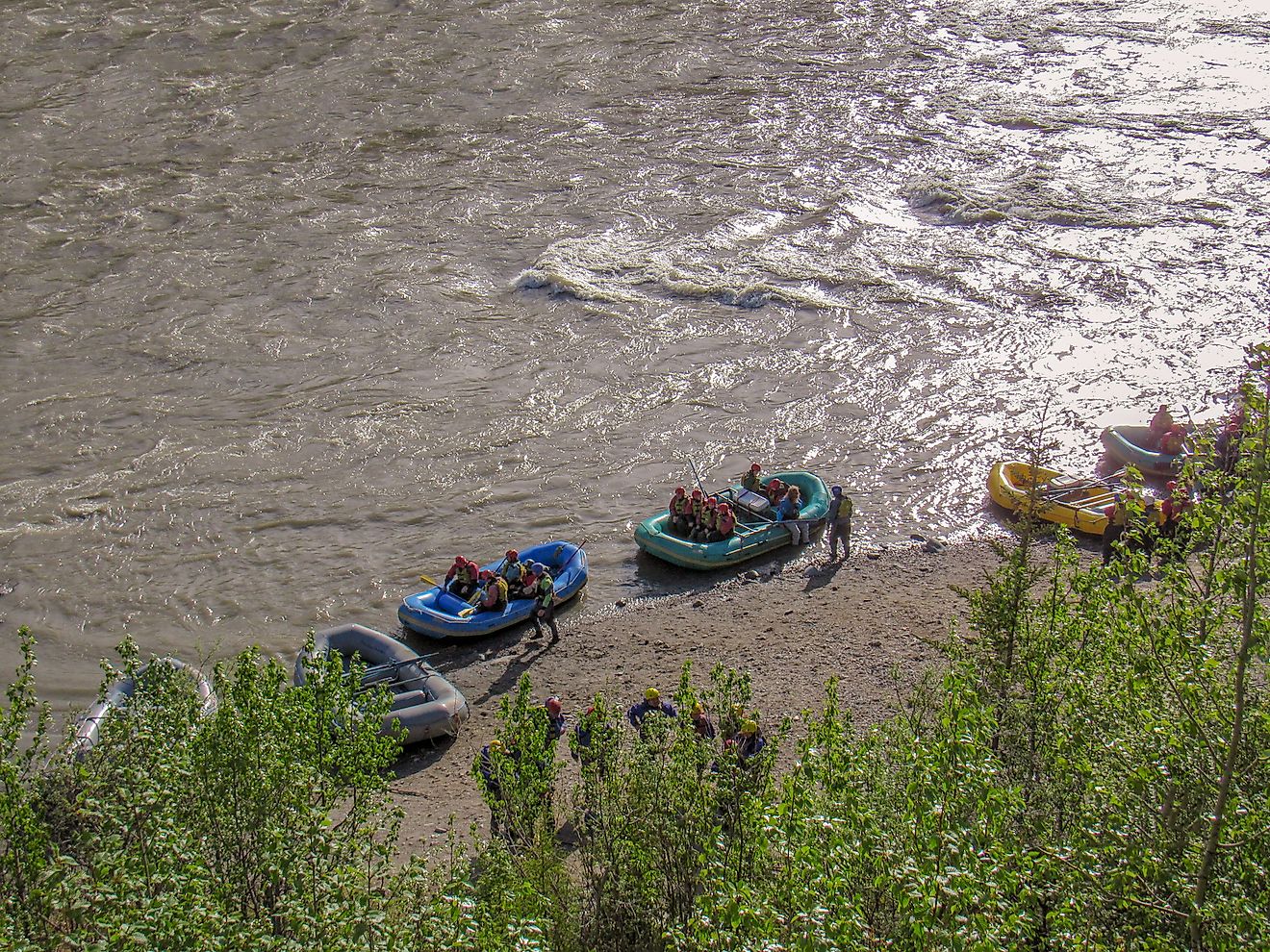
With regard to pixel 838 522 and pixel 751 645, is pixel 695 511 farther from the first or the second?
pixel 751 645

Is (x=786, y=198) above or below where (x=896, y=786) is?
below

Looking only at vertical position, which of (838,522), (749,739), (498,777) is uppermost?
(498,777)

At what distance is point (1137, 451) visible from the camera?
21.4m

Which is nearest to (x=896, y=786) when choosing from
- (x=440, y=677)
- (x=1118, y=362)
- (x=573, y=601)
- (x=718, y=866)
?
(x=718, y=866)

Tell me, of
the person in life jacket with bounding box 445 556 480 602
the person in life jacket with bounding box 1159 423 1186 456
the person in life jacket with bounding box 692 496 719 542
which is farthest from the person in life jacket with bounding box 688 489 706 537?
the person in life jacket with bounding box 1159 423 1186 456

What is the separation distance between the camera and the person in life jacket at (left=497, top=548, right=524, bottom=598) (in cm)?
1830

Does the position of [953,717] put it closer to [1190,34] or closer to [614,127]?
[614,127]

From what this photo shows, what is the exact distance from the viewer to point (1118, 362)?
84.9 feet

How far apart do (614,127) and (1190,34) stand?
21.0 metres

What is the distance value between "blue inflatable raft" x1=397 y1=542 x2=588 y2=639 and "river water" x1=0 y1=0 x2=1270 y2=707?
783 millimetres

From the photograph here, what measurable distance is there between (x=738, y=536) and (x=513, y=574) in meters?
3.61

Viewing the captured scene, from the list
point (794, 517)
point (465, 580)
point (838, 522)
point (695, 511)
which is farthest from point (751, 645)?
point (465, 580)

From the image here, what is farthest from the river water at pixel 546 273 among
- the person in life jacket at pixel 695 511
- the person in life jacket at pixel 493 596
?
the person in life jacket at pixel 493 596

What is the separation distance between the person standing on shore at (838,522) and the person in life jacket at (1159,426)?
594 centimetres
